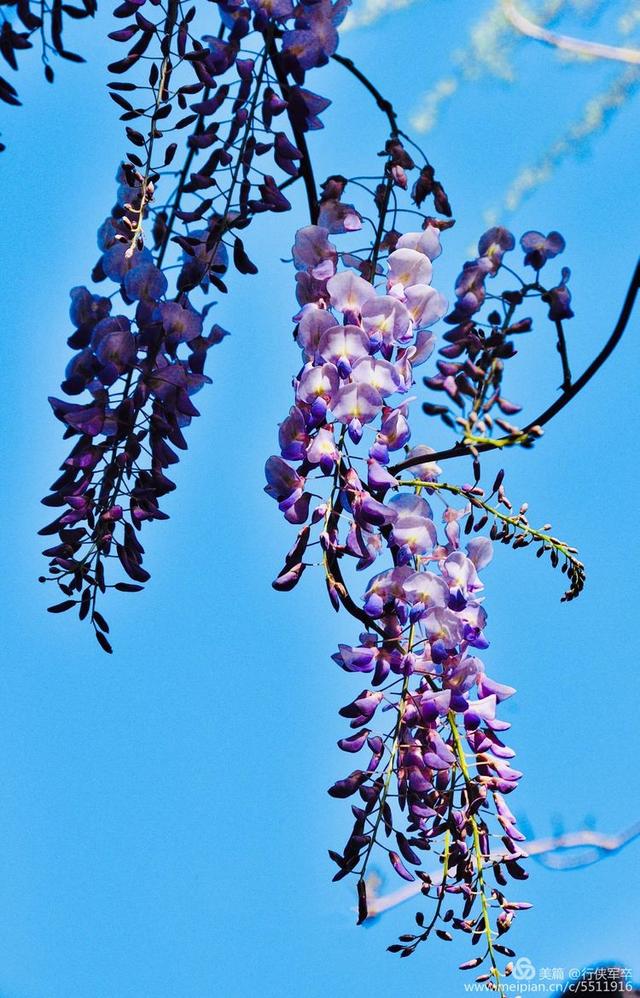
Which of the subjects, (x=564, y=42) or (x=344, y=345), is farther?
(x=564, y=42)

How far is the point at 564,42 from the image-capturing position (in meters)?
0.93

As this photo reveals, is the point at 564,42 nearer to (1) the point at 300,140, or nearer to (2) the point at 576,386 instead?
(1) the point at 300,140

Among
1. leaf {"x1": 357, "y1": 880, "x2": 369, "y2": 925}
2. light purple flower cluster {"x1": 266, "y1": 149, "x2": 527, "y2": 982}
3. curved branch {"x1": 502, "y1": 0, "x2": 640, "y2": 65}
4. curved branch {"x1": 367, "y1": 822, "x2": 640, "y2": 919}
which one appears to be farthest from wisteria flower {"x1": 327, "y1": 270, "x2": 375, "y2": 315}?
curved branch {"x1": 367, "y1": 822, "x2": 640, "y2": 919}

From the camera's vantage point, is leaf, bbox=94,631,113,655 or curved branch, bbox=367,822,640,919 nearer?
leaf, bbox=94,631,113,655

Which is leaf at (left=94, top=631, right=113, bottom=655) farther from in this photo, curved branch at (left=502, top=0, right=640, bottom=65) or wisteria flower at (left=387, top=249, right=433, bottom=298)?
curved branch at (left=502, top=0, right=640, bottom=65)

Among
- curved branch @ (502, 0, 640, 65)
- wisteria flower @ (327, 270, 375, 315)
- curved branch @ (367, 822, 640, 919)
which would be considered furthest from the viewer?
curved branch @ (367, 822, 640, 919)

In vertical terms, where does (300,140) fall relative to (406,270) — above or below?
above

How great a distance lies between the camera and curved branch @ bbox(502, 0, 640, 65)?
0.86 metres

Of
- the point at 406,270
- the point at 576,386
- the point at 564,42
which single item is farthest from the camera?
the point at 564,42

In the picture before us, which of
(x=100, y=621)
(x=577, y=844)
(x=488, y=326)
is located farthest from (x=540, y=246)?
(x=577, y=844)

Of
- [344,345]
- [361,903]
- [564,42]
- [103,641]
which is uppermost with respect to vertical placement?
[564,42]

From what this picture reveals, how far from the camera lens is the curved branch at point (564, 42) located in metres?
0.86

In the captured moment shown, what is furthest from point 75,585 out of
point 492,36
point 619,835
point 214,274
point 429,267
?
point 619,835

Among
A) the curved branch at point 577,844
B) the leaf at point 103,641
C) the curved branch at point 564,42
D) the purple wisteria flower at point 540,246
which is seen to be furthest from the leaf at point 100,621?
the curved branch at point 577,844
